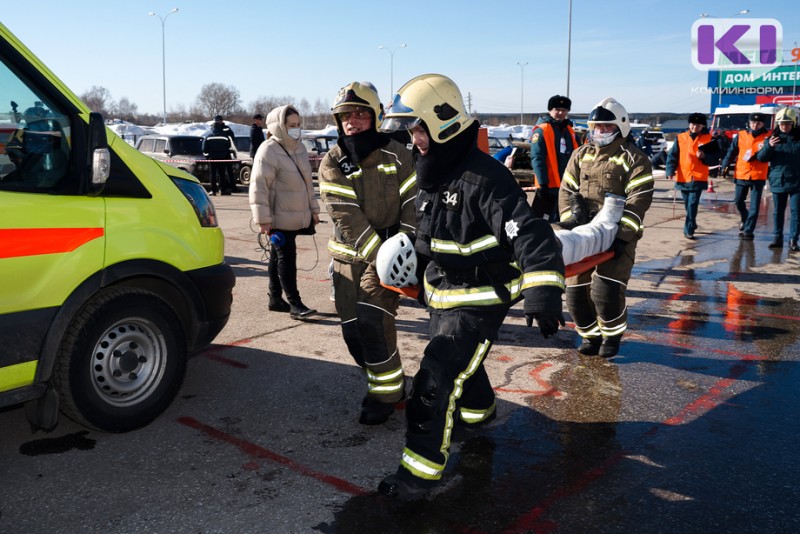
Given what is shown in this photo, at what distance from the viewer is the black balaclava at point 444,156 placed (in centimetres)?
342

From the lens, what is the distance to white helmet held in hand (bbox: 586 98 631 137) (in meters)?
5.42

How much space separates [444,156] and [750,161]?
9737 mm

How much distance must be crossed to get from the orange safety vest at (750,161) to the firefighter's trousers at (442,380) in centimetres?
955

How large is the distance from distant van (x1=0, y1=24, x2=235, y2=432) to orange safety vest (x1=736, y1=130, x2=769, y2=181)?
390 inches

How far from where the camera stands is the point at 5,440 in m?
4.02

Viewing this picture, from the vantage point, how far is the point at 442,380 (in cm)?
333

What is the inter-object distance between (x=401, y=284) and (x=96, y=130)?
1.79 metres

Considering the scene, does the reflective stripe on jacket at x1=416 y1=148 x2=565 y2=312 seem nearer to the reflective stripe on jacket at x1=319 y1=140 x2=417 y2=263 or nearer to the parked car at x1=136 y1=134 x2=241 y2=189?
the reflective stripe on jacket at x1=319 y1=140 x2=417 y2=263

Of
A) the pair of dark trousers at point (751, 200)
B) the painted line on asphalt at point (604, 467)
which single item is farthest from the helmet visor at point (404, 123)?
the pair of dark trousers at point (751, 200)

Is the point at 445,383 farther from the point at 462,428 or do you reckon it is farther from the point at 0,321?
the point at 0,321

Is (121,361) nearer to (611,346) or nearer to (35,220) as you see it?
(35,220)

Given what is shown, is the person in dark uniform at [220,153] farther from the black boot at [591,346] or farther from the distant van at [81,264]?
the distant van at [81,264]

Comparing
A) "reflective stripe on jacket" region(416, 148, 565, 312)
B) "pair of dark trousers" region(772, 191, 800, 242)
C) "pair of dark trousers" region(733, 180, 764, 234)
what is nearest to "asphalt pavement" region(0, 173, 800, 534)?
"reflective stripe on jacket" region(416, 148, 565, 312)

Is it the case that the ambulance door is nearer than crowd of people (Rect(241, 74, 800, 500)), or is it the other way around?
crowd of people (Rect(241, 74, 800, 500))
